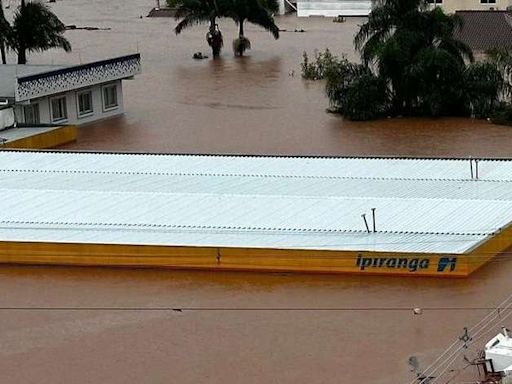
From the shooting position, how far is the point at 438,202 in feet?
71.7

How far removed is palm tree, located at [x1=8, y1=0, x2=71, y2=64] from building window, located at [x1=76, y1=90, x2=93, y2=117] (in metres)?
5.57

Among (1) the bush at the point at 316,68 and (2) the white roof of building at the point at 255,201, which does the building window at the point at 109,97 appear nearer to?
(1) the bush at the point at 316,68

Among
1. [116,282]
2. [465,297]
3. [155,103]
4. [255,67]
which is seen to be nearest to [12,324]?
[116,282]

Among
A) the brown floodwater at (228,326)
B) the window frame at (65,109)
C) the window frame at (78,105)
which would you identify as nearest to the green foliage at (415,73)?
the window frame at (78,105)

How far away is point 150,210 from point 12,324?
170 inches

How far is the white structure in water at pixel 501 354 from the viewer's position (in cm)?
1529

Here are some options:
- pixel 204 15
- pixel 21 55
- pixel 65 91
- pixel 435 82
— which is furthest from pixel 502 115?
pixel 204 15

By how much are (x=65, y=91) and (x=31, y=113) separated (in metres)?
1.13

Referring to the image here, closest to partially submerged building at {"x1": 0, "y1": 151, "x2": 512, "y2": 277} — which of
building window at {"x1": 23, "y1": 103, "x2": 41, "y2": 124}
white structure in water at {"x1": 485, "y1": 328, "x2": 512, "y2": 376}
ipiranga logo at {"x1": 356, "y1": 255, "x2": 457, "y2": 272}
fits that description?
ipiranga logo at {"x1": 356, "y1": 255, "x2": 457, "y2": 272}

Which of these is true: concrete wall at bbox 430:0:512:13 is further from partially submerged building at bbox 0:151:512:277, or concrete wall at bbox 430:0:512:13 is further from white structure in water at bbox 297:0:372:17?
partially submerged building at bbox 0:151:512:277

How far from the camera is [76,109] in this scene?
115 ft

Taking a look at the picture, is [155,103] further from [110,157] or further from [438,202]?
[438,202]

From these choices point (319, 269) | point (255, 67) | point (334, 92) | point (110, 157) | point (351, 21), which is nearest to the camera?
point (319, 269)

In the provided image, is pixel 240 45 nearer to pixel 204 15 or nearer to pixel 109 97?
pixel 204 15
